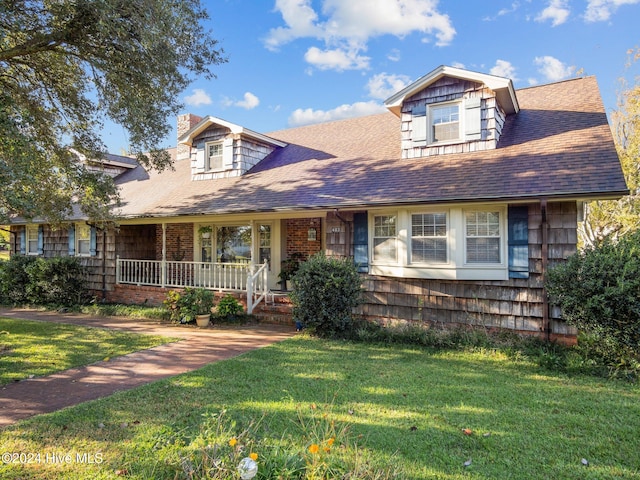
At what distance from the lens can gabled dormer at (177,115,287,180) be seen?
12.0m

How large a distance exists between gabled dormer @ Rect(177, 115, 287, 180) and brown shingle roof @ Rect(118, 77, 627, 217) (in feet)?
1.13

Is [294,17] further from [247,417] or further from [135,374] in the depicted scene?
A: [247,417]

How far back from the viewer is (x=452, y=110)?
29.0 ft

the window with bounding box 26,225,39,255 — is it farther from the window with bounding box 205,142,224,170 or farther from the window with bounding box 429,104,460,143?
the window with bounding box 429,104,460,143

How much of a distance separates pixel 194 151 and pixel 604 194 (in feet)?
37.8

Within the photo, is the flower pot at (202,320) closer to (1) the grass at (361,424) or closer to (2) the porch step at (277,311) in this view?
(2) the porch step at (277,311)

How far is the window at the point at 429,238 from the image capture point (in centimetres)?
753

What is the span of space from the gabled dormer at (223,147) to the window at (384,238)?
567cm

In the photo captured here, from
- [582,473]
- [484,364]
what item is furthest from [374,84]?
[582,473]

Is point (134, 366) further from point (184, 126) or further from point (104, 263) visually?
point (184, 126)

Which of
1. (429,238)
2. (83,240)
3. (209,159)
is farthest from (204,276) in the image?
(429,238)

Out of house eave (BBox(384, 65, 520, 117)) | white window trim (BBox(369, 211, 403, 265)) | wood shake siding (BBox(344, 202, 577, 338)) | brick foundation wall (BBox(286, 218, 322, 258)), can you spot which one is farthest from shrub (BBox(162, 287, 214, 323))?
house eave (BBox(384, 65, 520, 117))

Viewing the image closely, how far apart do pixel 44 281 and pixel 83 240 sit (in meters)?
2.22

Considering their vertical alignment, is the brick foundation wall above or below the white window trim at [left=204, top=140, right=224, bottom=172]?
below
